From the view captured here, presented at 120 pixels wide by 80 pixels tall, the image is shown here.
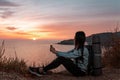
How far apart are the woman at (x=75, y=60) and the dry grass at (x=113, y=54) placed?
223 cm

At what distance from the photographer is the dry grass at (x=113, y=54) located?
450 inches

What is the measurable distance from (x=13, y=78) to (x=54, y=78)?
3.64 feet

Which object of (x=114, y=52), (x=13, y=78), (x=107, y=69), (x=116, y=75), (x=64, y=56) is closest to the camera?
(x=13, y=78)

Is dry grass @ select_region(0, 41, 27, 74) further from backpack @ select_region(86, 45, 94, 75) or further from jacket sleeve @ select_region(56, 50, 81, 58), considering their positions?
backpack @ select_region(86, 45, 94, 75)

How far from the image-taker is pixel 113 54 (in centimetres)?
1168

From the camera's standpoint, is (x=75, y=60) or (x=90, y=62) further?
(x=90, y=62)

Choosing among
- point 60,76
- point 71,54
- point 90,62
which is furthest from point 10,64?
point 90,62

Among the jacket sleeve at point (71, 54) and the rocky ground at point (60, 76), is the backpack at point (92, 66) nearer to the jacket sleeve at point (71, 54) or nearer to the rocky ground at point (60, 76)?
the rocky ground at point (60, 76)

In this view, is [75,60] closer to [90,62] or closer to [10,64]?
[90,62]

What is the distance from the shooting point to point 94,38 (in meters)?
9.74

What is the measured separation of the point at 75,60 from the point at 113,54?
2673 mm

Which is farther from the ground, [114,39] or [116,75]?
[114,39]

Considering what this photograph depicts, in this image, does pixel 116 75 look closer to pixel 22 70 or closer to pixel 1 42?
pixel 22 70

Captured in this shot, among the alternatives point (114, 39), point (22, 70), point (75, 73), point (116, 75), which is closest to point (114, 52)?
point (114, 39)
